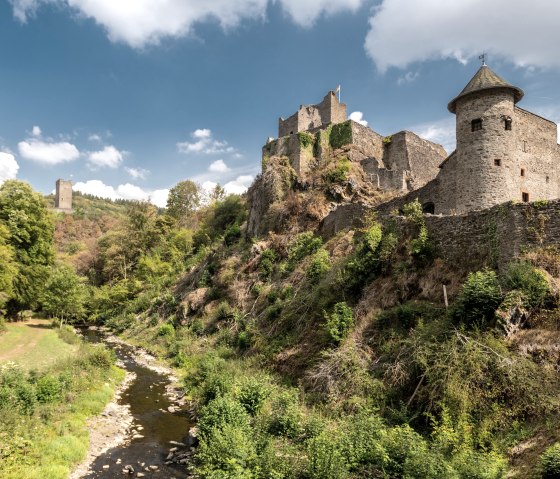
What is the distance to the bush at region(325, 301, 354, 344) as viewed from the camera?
51.2ft

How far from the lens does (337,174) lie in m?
30.3

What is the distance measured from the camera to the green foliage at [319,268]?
21.3 meters

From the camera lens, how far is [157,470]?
13055mm

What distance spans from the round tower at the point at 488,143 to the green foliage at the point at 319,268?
7022mm

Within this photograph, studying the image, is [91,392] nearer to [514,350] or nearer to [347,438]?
[347,438]

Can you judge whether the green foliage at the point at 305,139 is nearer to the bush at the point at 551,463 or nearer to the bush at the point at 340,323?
the bush at the point at 340,323

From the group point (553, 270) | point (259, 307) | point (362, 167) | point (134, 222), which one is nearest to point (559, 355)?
point (553, 270)

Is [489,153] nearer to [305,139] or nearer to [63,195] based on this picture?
[305,139]

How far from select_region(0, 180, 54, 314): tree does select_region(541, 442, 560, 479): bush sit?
34113 mm

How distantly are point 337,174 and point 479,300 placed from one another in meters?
19.6

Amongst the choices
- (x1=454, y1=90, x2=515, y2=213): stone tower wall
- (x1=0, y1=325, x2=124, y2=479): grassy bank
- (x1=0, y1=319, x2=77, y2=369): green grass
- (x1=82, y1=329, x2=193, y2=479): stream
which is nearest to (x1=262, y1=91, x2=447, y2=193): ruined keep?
(x1=454, y1=90, x2=515, y2=213): stone tower wall

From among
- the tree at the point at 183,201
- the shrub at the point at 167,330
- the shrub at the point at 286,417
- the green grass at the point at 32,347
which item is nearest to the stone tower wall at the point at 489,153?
the shrub at the point at 286,417

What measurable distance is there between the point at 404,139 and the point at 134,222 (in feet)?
125

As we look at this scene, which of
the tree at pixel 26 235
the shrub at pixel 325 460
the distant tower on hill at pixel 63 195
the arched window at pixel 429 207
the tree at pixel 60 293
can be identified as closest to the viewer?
the shrub at pixel 325 460
